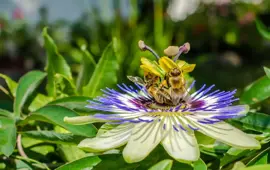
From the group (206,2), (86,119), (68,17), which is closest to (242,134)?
(86,119)

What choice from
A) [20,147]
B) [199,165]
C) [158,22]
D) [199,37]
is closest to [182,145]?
[199,165]

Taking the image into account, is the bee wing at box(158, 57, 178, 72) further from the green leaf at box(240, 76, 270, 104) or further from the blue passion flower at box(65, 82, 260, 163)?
the green leaf at box(240, 76, 270, 104)

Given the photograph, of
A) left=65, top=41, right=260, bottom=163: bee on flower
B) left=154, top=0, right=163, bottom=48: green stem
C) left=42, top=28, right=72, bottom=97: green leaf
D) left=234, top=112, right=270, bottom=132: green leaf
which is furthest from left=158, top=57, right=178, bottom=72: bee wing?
left=154, top=0, right=163, bottom=48: green stem

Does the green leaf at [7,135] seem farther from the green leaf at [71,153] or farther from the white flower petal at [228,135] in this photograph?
the white flower petal at [228,135]

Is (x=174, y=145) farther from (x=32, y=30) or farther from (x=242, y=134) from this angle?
(x=32, y=30)

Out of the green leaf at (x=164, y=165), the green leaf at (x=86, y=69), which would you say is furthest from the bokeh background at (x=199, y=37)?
the green leaf at (x=164, y=165)
